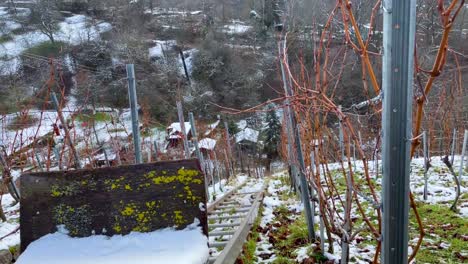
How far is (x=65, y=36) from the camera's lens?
41.8 meters

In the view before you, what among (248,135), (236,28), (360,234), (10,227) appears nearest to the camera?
(360,234)

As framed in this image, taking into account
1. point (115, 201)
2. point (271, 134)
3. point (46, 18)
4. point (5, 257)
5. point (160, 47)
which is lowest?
point (271, 134)

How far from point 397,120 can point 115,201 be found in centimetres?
179

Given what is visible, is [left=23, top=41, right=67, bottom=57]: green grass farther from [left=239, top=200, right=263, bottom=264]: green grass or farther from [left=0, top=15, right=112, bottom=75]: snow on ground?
[left=239, top=200, right=263, bottom=264]: green grass

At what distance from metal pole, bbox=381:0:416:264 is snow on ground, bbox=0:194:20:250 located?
367 centimetres

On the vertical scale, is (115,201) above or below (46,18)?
below

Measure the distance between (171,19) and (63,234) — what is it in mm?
48907

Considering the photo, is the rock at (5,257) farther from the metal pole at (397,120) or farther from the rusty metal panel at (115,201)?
the metal pole at (397,120)

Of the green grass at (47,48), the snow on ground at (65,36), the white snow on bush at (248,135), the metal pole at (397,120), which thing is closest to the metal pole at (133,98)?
the metal pole at (397,120)

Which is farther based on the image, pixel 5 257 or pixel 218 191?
pixel 218 191

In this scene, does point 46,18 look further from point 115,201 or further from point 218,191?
point 115,201

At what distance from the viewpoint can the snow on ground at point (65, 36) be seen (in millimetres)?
36688

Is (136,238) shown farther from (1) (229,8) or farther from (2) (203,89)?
(1) (229,8)

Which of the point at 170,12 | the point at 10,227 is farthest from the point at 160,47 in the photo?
the point at 10,227
